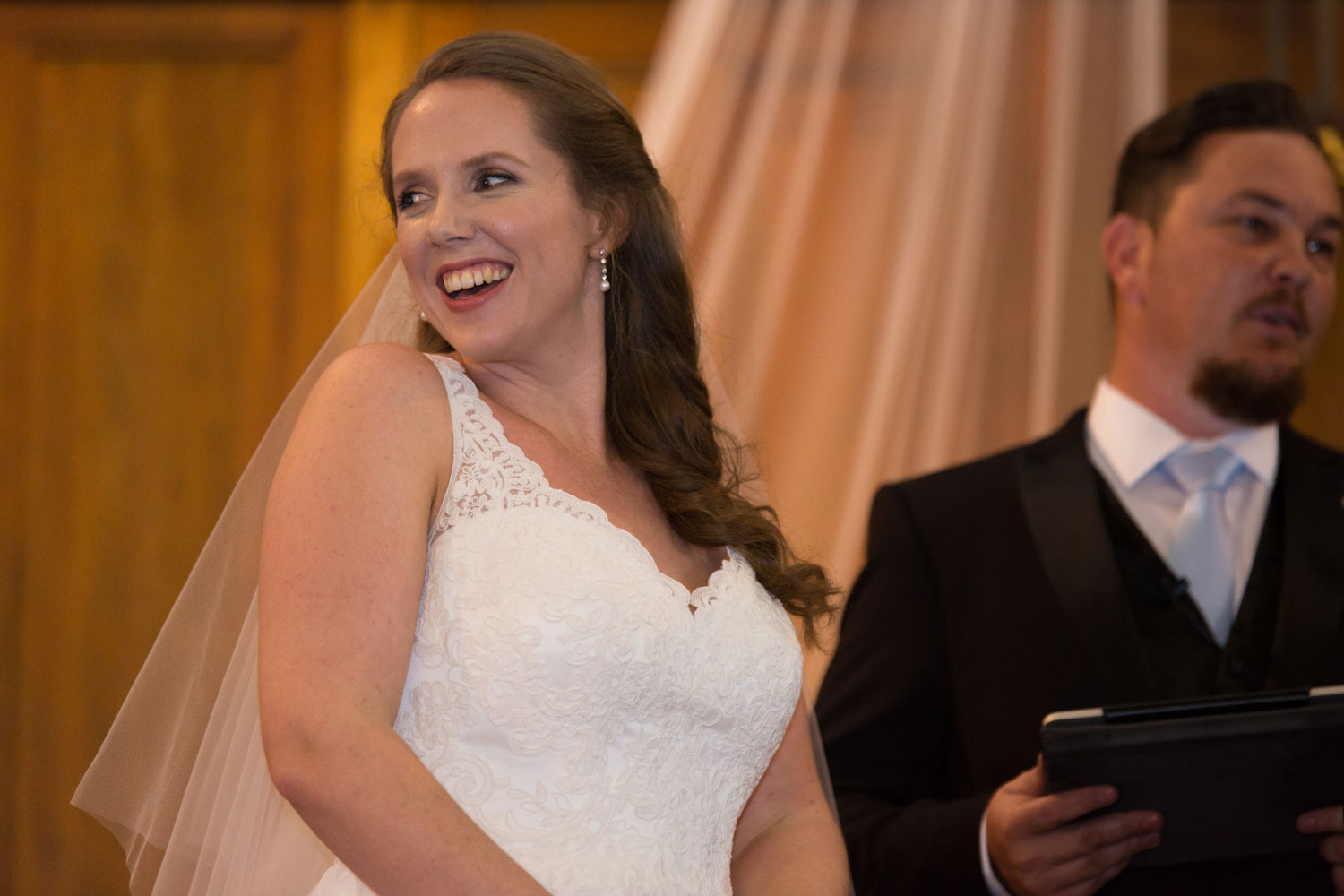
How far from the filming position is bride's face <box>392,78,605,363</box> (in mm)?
1551

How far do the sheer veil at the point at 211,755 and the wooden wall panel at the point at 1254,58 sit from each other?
2309 millimetres

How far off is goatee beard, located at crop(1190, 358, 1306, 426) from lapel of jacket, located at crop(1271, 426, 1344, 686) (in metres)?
0.08

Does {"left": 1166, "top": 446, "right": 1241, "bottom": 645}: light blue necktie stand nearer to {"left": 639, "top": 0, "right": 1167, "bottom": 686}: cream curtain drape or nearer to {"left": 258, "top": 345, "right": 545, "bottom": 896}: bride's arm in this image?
{"left": 639, "top": 0, "right": 1167, "bottom": 686}: cream curtain drape

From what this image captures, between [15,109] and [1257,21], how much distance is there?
2.81 metres

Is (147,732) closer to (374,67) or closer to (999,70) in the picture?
(999,70)

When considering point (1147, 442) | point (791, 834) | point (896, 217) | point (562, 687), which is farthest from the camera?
point (896, 217)

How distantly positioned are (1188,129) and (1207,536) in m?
0.70

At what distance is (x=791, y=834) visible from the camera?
1.69 meters

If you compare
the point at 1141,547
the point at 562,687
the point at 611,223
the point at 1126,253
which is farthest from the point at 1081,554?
the point at 562,687

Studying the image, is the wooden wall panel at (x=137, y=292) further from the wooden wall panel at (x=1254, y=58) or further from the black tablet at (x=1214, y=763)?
the black tablet at (x=1214, y=763)

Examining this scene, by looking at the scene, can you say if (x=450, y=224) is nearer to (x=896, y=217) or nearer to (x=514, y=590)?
(x=514, y=590)

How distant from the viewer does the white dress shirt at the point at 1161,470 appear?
2.21 metres

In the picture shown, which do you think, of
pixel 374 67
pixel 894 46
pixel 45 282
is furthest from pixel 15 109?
pixel 894 46

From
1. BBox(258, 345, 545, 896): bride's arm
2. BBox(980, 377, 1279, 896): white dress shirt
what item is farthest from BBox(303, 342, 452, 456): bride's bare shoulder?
BBox(980, 377, 1279, 896): white dress shirt
